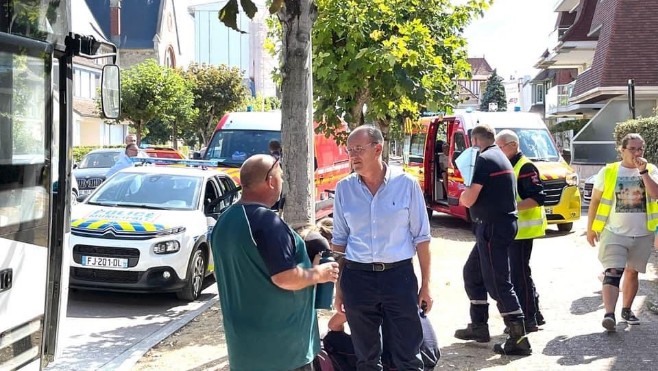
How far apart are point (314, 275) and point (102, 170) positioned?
18.4m

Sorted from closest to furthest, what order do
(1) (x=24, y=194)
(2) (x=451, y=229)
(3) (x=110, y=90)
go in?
(1) (x=24, y=194)
(3) (x=110, y=90)
(2) (x=451, y=229)

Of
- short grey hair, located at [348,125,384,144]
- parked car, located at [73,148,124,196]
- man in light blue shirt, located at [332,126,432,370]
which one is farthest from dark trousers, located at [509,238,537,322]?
parked car, located at [73,148,124,196]

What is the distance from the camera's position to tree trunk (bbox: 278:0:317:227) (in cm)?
688

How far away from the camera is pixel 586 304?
27.6 ft

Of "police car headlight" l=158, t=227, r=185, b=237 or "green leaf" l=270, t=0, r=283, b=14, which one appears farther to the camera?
"police car headlight" l=158, t=227, r=185, b=237

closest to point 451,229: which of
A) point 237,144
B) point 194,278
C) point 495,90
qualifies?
point 237,144

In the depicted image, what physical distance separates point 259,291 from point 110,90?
260 cm

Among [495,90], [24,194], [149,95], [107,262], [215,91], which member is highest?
[495,90]

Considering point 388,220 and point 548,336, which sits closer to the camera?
point 388,220

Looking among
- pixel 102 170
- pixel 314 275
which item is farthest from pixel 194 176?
pixel 102 170

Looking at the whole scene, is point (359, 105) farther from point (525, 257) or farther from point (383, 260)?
point (383, 260)

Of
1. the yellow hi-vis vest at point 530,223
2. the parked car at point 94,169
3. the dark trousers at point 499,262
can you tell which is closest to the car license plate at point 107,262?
the dark trousers at point 499,262

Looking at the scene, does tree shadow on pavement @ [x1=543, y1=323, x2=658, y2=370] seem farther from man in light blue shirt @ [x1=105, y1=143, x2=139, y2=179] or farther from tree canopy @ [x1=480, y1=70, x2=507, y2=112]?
tree canopy @ [x1=480, y1=70, x2=507, y2=112]

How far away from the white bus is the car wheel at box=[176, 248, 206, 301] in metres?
3.97
